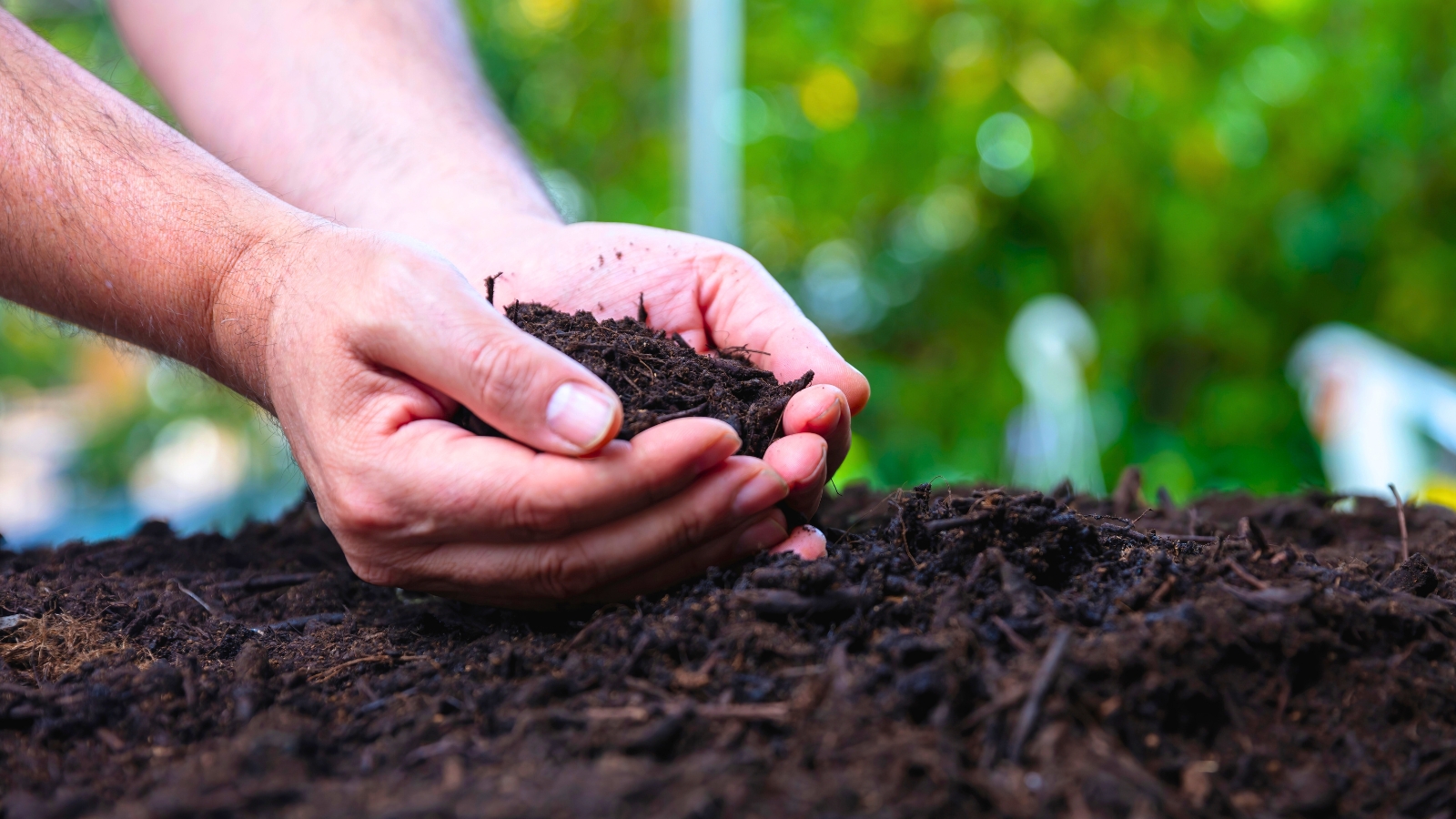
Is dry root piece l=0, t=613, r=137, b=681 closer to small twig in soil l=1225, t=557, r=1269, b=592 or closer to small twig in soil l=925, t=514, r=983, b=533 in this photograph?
small twig in soil l=925, t=514, r=983, b=533

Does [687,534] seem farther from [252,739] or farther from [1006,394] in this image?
[1006,394]

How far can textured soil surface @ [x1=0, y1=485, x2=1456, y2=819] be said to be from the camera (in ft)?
2.47

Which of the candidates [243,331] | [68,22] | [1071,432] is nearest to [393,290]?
[243,331]

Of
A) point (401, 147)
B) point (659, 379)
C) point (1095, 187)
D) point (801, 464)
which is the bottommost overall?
point (801, 464)

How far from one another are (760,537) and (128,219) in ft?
3.39

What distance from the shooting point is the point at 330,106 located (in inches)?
81.3

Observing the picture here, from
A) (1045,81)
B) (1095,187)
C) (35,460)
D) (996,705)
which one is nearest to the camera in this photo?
(996,705)

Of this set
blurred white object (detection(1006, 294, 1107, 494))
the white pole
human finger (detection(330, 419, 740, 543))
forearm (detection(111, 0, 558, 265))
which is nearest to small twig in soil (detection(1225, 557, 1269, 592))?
human finger (detection(330, 419, 740, 543))

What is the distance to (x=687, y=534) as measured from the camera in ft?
3.66

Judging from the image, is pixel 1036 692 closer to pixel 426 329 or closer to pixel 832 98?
pixel 426 329

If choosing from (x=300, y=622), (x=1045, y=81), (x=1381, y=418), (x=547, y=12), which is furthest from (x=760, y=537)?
(x=547, y=12)

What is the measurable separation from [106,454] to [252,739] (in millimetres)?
5378

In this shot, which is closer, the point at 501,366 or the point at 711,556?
the point at 501,366

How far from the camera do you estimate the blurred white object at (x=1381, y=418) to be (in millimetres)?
2752
